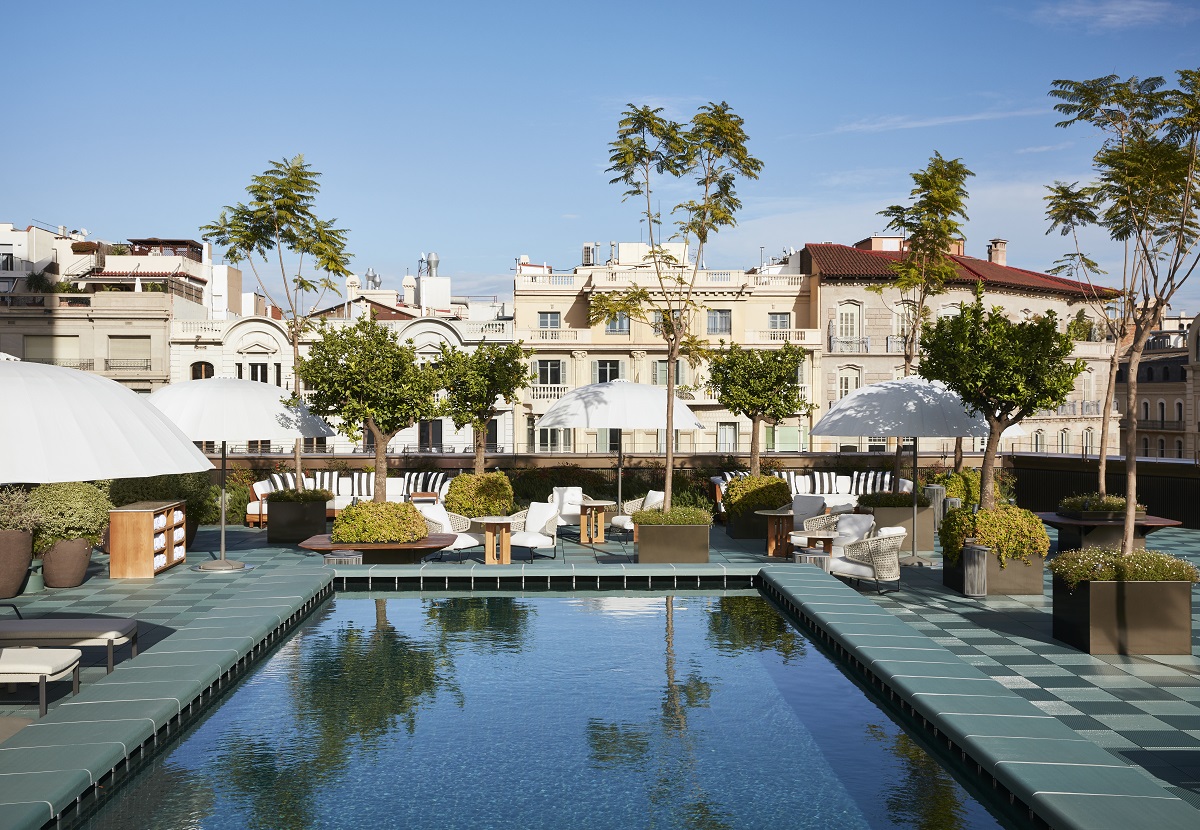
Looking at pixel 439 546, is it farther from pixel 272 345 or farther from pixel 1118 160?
pixel 272 345

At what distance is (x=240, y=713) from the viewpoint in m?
8.85

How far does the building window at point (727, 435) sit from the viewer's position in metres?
50.9

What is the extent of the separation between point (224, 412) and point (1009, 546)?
35.6ft

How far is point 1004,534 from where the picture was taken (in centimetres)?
1324

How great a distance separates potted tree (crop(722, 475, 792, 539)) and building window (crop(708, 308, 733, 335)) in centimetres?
3410

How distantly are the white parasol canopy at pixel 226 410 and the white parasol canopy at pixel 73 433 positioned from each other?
918 cm

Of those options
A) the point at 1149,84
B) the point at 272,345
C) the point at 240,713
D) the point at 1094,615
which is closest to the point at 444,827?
the point at 240,713

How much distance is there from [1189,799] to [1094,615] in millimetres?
3906

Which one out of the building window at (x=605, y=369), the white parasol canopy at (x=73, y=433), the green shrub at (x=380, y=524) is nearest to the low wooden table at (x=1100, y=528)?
the green shrub at (x=380, y=524)

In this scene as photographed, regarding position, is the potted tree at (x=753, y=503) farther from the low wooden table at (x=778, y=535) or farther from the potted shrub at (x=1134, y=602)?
the potted shrub at (x=1134, y=602)

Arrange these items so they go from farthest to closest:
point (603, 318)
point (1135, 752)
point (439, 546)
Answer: point (603, 318) < point (439, 546) < point (1135, 752)

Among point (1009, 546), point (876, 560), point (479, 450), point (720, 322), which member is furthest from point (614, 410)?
point (720, 322)

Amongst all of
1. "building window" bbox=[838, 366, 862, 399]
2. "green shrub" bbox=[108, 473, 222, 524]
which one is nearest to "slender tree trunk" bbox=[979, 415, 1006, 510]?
"green shrub" bbox=[108, 473, 222, 524]

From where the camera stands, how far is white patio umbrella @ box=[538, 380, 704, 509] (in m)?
18.2
